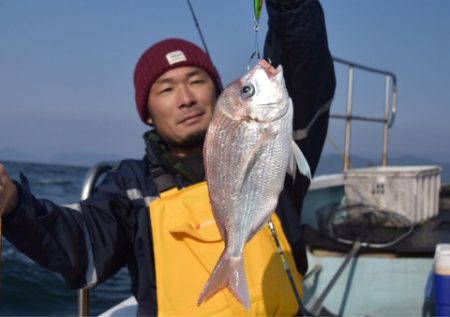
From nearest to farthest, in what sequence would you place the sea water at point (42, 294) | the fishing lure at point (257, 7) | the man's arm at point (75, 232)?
the fishing lure at point (257, 7) < the man's arm at point (75, 232) < the sea water at point (42, 294)

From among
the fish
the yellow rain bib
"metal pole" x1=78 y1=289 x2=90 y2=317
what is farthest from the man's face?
the fish

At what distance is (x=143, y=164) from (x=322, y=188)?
3.70 meters

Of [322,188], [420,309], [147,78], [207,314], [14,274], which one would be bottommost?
[14,274]

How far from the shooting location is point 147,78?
298 cm

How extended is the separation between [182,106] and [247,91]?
1.08 metres

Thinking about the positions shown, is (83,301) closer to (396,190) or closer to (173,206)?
(173,206)

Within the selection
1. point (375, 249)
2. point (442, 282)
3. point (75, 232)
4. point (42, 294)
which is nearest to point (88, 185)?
point (75, 232)

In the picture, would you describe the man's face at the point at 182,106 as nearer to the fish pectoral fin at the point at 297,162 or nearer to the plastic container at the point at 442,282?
the fish pectoral fin at the point at 297,162

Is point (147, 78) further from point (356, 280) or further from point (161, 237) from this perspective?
point (356, 280)

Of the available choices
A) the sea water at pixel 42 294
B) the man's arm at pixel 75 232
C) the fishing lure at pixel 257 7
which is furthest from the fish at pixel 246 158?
the sea water at pixel 42 294

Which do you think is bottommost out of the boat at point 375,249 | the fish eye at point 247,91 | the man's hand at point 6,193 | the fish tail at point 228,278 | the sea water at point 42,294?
the sea water at point 42,294

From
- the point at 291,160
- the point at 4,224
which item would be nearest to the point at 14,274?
the point at 4,224

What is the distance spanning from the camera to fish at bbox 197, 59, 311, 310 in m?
1.70

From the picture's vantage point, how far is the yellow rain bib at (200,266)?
2.47 m
